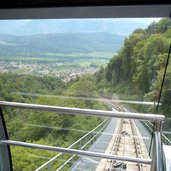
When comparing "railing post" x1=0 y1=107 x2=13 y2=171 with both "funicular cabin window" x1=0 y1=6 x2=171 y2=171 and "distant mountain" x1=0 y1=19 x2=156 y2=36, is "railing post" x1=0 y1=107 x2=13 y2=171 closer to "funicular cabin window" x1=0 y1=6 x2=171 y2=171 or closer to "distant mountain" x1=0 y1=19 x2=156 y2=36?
"funicular cabin window" x1=0 y1=6 x2=171 y2=171

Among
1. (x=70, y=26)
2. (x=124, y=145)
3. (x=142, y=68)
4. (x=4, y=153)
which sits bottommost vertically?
(x=4, y=153)

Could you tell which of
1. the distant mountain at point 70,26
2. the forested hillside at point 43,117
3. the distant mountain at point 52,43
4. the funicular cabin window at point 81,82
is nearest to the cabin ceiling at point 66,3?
the funicular cabin window at point 81,82

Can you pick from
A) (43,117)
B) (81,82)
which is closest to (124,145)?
(81,82)

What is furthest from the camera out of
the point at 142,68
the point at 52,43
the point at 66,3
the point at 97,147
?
the point at 52,43

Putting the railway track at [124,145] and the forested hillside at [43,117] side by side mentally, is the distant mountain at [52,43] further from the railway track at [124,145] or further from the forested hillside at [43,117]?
the railway track at [124,145]

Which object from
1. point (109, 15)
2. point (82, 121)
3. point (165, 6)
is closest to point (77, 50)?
point (109, 15)

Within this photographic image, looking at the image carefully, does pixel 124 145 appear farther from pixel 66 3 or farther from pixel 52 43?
pixel 66 3

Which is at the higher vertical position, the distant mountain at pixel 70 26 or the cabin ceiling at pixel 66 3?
the cabin ceiling at pixel 66 3
